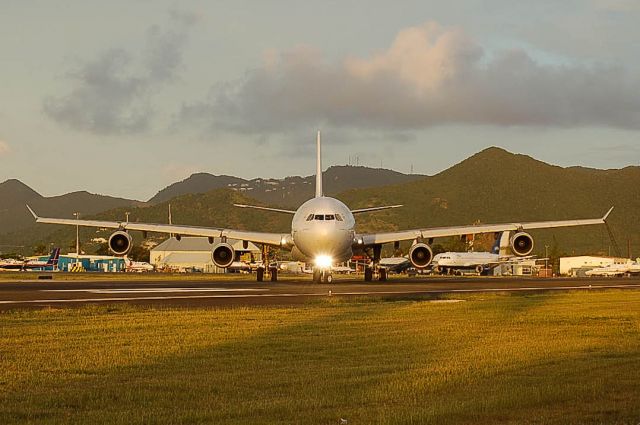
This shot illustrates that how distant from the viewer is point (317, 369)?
579 inches

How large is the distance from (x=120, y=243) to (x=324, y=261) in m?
13.2

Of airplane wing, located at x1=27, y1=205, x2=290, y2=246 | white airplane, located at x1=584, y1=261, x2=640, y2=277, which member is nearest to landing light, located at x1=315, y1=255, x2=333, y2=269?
airplane wing, located at x1=27, y1=205, x2=290, y2=246

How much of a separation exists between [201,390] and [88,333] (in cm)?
901

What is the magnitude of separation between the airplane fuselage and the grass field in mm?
25851

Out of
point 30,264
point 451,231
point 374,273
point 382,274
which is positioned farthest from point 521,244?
point 30,264

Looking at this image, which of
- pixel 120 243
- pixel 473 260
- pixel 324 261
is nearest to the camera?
pixel 324 261

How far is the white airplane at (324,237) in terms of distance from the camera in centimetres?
5250

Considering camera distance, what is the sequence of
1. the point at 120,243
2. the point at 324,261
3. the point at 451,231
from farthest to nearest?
the point at 451,231 → the point at 120,243 → the point at 324,261

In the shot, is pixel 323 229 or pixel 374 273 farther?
pixel 374 273

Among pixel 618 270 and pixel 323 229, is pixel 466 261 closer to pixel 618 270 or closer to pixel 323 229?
pixel 618 270

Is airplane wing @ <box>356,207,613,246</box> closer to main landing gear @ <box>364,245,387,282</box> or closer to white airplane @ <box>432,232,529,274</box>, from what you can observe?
main landing gear @ <box>364,245,387,282</box>

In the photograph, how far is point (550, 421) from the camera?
10.4 m

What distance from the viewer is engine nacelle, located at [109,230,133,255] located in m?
56.9

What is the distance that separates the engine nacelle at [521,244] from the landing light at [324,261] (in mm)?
12189
